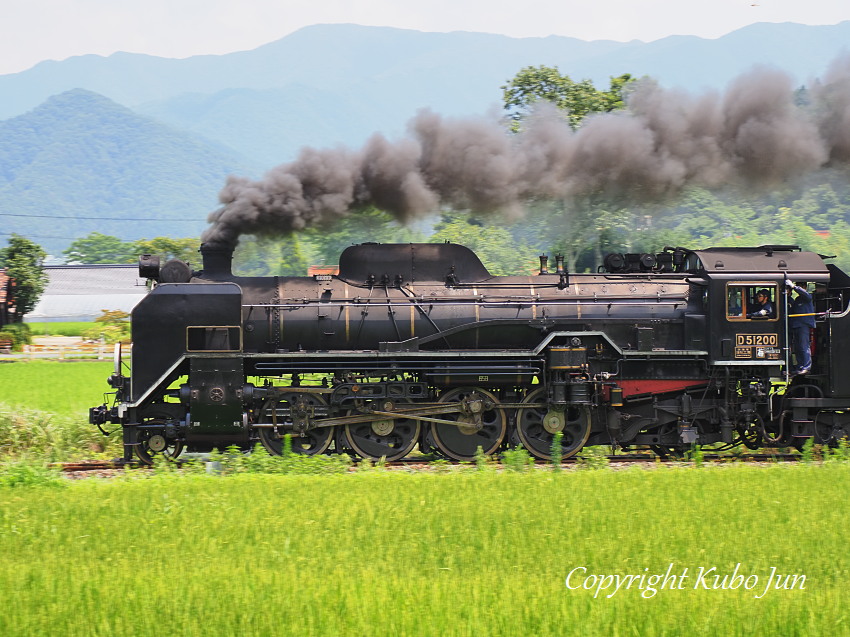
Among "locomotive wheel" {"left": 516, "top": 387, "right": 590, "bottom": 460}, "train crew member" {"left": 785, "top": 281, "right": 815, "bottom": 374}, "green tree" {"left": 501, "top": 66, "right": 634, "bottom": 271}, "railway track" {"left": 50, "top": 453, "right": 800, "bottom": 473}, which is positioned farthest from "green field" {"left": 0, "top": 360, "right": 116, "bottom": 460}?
"green tree" {"left": 501, "top": 66, "right": 634, "bottom": 271}

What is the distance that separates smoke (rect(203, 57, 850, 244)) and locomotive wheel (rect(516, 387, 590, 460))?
416 cm

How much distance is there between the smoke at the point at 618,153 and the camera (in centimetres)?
1703

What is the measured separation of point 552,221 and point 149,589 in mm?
20604

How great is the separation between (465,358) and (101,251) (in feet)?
418

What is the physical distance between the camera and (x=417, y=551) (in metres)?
8.78

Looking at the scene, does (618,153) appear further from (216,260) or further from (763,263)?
(216,260)

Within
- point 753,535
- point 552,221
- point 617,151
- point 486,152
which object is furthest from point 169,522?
point 552,221

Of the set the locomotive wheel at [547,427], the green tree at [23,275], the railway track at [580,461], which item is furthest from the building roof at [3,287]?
the locomotive wheel at [547,427]

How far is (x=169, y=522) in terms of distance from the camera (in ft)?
32.3

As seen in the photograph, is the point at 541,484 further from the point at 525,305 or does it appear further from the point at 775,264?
the point at 775,264

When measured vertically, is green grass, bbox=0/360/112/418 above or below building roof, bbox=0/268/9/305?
below

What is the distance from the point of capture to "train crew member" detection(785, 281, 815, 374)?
15.4 meters

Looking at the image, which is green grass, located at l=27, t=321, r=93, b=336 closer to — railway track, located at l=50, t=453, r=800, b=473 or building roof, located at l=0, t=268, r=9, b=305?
building roof, located at l=0, t=268, r=9, b=305

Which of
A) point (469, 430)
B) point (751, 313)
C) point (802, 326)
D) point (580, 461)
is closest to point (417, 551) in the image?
point (469, 430)
